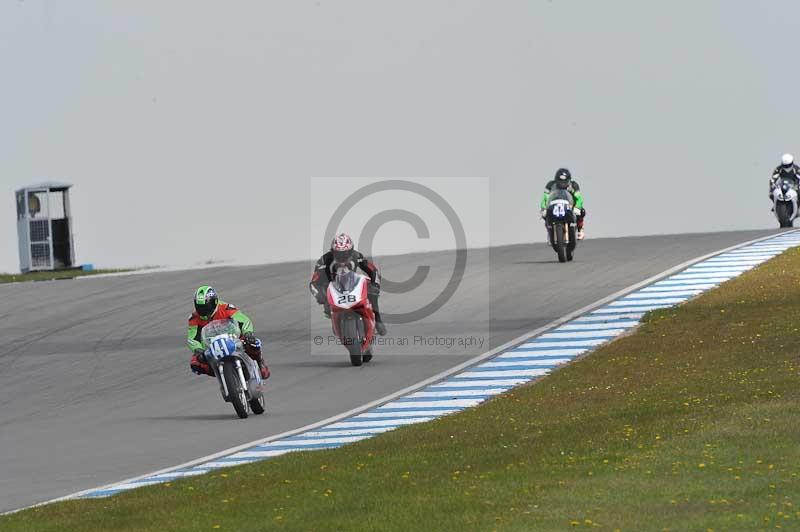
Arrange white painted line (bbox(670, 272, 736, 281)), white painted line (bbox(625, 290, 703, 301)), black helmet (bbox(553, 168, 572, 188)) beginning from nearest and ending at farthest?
1. white painted line (bbox(625, 290, 703, 301))
2. white painted line (bbox(670, 272, 736, 281))
3. black helmet (bbox(553, 168, 572, 188))

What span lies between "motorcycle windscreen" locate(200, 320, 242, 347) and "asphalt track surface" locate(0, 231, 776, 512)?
0.98 metres

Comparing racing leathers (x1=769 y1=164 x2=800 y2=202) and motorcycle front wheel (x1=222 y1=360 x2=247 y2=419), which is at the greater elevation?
racing leathers (x1=769 y1=164 x2=800 y2=202)

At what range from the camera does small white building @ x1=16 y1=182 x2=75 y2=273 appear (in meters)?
36.2

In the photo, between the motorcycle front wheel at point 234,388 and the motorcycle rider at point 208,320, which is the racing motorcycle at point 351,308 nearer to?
the motorcycle rider at point 208,320

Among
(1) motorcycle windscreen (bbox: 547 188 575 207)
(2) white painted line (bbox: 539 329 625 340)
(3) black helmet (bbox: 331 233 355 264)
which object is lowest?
(2) white painted line (bbox: 539 329 625 340)

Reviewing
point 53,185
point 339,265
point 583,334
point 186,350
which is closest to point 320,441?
point 339,265

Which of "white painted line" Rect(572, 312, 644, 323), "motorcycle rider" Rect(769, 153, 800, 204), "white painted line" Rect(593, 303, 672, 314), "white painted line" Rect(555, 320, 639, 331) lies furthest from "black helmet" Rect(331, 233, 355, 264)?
"motorcycle rider" Rect(769, 153, 800, 204)

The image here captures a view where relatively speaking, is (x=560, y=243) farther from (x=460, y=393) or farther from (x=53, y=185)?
(x=53, y=185)

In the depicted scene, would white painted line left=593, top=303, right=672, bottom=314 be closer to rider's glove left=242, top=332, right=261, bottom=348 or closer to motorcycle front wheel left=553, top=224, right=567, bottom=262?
motorcycle front wheel left=553, top=224, right=567, bottom=262

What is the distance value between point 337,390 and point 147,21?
799 inches

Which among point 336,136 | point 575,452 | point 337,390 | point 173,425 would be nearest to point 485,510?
point 575,452

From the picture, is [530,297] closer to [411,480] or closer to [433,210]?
[433,210]

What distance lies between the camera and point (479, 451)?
12180 mm

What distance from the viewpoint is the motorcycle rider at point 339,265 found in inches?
785
